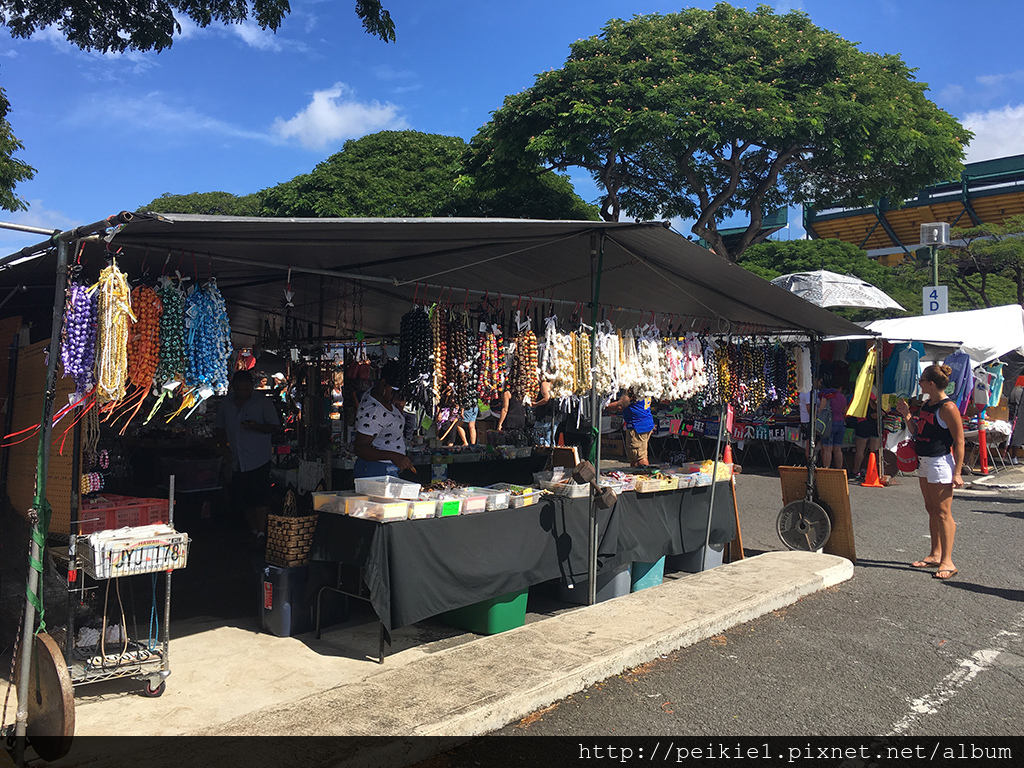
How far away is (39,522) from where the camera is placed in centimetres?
354

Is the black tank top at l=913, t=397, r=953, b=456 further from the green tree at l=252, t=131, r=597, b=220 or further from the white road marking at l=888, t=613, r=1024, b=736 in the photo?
the green tree at l=252, t=131, r=597, b=220

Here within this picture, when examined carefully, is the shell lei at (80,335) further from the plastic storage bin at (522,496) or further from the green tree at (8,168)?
the green tree at (8,168)

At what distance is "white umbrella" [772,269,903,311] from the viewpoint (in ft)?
48.5

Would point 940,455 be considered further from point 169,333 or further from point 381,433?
point 169,333

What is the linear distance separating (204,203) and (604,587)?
41822 millimetres

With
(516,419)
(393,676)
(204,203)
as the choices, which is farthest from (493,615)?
(204,203)

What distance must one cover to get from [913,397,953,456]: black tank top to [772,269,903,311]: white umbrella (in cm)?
767

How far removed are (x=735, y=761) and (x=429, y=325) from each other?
3511mm

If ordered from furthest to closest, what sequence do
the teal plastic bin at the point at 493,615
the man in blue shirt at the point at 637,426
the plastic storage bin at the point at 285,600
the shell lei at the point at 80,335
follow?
the man in blue shirt at the point at 637,426 → the teal plastic bin at the point at 493,615 → the plastic storage bin at the point at 285,600 → the shell lei at the point at 80,335

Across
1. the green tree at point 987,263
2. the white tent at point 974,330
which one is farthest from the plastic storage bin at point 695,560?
the green tree at point 987,263

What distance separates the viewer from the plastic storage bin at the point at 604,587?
6121 mm

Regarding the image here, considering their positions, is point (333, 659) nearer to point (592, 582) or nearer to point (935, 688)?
point (592, 582)

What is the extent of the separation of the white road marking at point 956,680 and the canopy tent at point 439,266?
3221 mm

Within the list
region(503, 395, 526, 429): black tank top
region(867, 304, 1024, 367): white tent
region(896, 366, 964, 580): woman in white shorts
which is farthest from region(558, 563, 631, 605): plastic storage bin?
region(867, 304, 1024, 367): white tent
